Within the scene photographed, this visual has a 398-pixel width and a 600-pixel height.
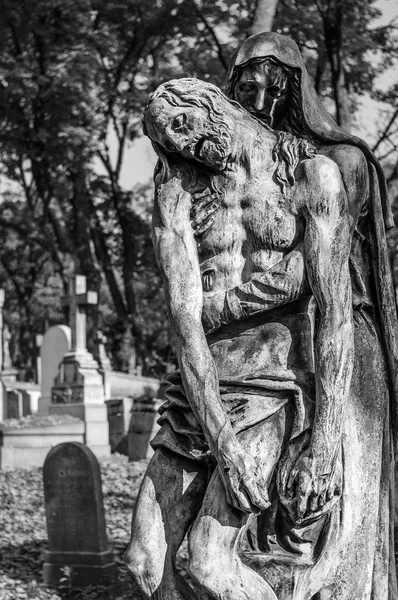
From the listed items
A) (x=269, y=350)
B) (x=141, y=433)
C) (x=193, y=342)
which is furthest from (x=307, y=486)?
(x=141, y=433)

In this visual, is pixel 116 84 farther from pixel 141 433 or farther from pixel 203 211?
pixel 203 211

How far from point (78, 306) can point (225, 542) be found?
18.5 m

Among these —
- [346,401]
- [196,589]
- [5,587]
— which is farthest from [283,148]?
[5,587]

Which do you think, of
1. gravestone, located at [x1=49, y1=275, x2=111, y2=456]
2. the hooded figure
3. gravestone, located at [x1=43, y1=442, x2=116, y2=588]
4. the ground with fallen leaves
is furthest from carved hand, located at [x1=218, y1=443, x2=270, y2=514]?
gravestone, located at [x1=49, y1=275, x2=111, y2=456]

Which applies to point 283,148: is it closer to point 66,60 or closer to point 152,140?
point 152,140

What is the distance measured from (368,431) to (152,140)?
129 centimetres

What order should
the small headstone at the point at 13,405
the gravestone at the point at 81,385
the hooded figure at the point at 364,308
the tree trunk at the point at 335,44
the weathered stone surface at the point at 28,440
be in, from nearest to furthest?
the hooded figure at the point at 364,308
the tree trunk at the point at 335,44
the weathered stone surface at the point at 28,440
the gravestone at the point at 81,385
the small headstone at the point at 13,405

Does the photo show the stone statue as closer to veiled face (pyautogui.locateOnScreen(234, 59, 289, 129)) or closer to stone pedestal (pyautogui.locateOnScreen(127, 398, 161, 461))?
veiled face (pyautogui.locateOnScreen(234, 59, 289, 129))

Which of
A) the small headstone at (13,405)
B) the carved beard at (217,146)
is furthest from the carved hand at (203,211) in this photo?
the small headstone at (13,405)

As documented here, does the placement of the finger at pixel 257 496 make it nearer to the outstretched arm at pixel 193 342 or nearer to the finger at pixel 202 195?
the outstretched arm at pixel 193 342

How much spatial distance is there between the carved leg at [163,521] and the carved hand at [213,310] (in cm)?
46

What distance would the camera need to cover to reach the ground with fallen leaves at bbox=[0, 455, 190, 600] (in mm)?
6992

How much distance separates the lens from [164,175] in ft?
10.6

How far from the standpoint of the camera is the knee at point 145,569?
2893 millimetres
